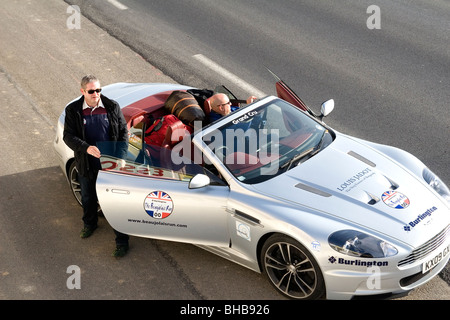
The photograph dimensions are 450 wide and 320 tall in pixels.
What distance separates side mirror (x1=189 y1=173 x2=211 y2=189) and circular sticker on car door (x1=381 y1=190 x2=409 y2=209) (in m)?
1.67

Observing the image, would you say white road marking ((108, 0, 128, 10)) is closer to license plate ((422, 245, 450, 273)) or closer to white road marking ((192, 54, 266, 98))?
white road marking ((192, 54, 266, 98))

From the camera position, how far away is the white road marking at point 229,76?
10527 mm

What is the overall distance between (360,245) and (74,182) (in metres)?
3.60

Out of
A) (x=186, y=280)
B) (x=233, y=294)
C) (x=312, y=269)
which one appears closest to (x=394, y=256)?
(x=312, y=269)

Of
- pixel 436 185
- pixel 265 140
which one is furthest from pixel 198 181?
pixel 436 185

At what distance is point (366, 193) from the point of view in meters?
6.36

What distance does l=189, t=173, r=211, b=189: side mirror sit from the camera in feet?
20.8

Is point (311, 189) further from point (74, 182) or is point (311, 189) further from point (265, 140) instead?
point (74, 182)

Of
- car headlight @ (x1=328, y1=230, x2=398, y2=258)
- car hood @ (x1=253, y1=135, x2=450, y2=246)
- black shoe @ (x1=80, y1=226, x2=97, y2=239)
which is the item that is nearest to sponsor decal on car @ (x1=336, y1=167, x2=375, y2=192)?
car hood @ (x1=253, y1=135, x2=450, y2=246)

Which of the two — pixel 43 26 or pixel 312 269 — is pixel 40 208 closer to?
pixel 312 269

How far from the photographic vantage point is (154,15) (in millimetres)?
13500

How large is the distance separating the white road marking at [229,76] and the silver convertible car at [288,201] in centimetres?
306

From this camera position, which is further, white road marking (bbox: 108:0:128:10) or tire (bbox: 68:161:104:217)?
white road marking (bbox: 108:0:128:10)

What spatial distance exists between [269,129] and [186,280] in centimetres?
177
